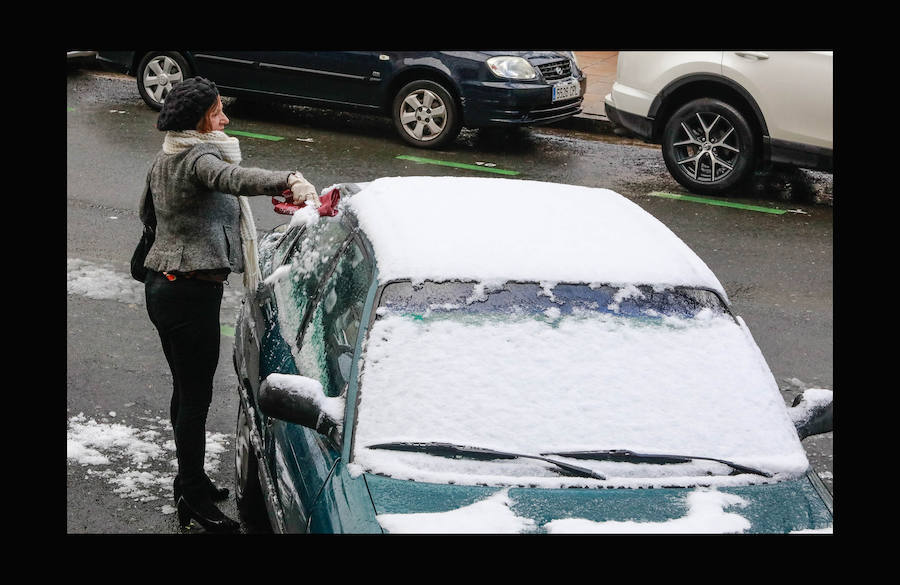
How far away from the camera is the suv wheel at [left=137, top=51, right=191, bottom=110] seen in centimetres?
1223

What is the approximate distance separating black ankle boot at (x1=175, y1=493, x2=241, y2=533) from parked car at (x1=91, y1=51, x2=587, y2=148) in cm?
744

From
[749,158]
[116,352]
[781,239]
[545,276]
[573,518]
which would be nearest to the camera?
[573,518]

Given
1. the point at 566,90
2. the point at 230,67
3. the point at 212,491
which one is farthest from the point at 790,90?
the point at 212,491

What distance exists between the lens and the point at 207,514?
437 centimetres

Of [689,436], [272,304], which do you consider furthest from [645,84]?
[689,436]

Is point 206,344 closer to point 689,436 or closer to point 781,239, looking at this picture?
point 689,436

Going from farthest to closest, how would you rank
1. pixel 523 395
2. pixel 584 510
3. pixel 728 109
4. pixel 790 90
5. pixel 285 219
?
pixel 728 109 < pixel 790 90 < pixel 285 219 < pixel 523 395 < pixel 584 510

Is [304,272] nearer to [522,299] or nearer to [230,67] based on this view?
[522,299]

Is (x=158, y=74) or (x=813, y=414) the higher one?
(x=158, y=74)

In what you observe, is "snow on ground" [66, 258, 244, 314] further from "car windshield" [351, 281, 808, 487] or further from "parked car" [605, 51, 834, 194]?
"parked car" [605, 51, 834, 194]

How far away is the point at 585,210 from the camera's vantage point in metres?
4.15

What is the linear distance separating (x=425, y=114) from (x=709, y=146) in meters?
2.95

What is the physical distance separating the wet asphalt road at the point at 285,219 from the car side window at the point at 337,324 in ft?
3.85

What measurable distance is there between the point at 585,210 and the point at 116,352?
126 inches
